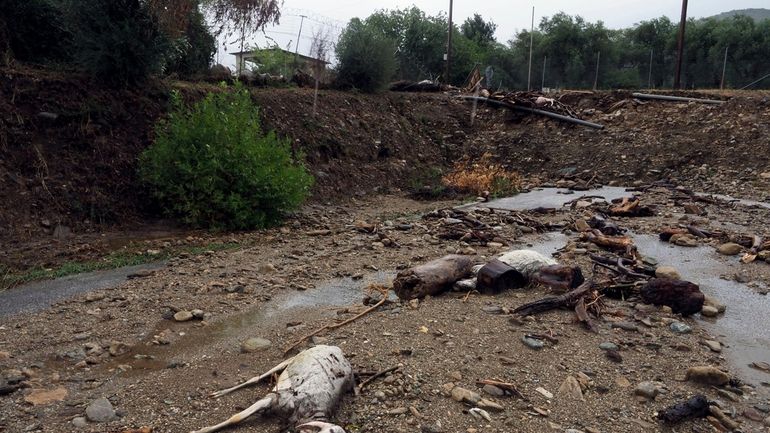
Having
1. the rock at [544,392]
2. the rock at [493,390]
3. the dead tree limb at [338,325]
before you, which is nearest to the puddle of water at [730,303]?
the rock at [544,392]

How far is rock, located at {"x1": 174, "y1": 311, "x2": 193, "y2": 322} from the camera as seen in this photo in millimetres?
4426

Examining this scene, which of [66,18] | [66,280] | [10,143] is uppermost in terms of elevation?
[66,18]

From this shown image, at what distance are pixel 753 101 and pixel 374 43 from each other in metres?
8.95

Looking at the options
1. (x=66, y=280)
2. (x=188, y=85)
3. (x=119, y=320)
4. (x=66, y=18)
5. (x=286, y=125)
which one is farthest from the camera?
(x=286, y=125)

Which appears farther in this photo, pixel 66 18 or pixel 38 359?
pixel 66 18

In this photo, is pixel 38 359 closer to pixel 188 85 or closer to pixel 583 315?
pixel 583 315

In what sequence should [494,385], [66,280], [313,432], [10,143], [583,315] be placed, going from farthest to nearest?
[10,143]
[66,280]
[583,315]
[494,385]
[313,432]

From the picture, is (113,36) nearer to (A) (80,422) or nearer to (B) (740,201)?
(A) (80,422)

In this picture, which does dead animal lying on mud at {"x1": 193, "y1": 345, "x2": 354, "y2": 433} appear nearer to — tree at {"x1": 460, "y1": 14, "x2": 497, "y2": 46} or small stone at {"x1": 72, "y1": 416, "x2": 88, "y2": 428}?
small stone at {"x1": 72, "y1": 416, "x2": 88, "y2": 428}

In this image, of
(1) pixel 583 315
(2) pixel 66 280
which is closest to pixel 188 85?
(2) pixel 66 280

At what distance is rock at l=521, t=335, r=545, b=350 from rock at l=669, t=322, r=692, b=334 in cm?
108

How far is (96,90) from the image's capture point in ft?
29.3

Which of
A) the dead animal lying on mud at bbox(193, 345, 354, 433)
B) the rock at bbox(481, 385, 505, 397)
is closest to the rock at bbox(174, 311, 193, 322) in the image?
the dead animal lying on mud at bbox(193, 345, 354, 433)

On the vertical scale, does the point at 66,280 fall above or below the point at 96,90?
below
